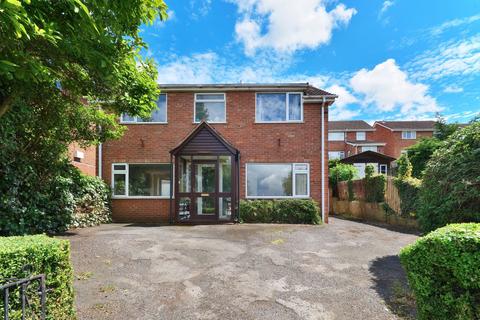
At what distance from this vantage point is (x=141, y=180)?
39.8 ft

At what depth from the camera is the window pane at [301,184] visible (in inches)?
468

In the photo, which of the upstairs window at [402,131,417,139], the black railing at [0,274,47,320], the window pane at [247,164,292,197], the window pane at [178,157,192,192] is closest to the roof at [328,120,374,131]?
→ the upstairs window at [402,131,417,139]

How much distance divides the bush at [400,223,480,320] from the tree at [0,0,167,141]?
175 inches

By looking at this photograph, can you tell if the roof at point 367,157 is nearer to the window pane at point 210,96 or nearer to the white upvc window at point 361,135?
the window pane at point 210,96

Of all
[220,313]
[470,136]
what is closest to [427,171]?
Answer: [470,136]

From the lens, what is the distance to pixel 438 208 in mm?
5496

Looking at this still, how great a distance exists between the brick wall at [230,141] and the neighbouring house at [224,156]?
0.04 m

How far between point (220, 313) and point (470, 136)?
544 centimetres

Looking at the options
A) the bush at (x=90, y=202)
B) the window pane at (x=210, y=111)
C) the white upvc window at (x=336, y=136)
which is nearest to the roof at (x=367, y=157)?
the window pane at (x=210, y=111)

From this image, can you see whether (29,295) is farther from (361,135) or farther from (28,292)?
(361,135)

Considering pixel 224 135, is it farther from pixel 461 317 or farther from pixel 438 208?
pixel 461 317

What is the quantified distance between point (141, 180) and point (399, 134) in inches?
1439

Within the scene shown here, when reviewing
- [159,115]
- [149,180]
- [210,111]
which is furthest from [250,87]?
[149,180]

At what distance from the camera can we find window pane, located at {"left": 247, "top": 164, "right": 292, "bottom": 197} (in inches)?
469
